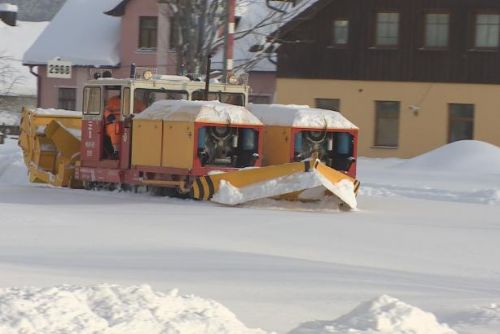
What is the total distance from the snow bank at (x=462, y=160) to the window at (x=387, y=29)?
298 inches

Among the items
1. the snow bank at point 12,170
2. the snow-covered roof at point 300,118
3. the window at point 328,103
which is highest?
the window at point 328,103

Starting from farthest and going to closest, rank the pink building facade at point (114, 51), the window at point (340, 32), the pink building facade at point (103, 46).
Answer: the pink building facade at point (114, 51) → the pink building facade at point (103, 46) → the window at point (340, 32)

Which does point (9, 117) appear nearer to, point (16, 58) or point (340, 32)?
point (16, 58)

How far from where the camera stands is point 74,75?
50.4 meters

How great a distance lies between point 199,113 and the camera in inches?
771

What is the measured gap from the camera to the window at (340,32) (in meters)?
40.4

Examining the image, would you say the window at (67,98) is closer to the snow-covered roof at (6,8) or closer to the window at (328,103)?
the window at (328,103)

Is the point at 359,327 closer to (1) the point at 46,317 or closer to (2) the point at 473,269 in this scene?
(1) the point at 46,317

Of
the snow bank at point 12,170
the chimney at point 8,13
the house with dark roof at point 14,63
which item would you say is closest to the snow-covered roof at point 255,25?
the snow bank at point 12,170

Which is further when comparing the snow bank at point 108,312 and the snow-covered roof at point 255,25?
the snow-covered roof at point 255,25

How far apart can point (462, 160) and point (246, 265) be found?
19.8m

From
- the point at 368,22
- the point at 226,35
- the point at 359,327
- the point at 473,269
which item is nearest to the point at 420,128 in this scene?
the point at 368,22

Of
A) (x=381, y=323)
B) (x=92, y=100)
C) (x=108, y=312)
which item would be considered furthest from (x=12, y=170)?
(x=381, y=323)

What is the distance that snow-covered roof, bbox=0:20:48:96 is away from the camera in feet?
225
